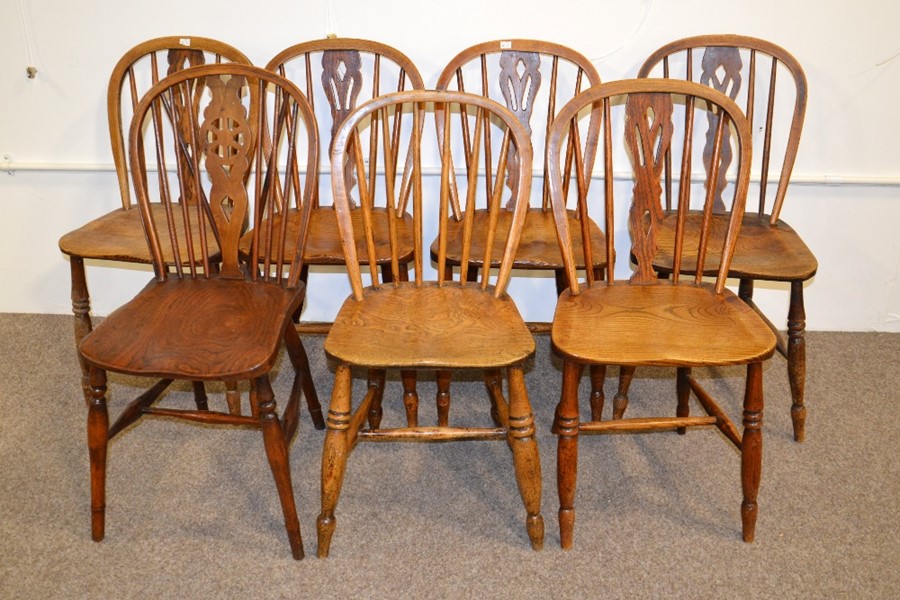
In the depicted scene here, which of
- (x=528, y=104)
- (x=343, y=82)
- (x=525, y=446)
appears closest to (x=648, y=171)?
(x=528, y=104)

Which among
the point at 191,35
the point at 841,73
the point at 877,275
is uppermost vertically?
the point at 191,35

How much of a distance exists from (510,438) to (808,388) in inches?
49.1

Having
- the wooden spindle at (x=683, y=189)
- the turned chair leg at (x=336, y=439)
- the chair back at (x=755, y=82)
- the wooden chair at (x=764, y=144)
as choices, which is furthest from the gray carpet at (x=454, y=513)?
the chair back at (x=755, y=82)

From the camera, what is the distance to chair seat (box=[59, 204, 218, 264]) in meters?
2.14

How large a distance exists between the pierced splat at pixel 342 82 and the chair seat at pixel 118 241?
1.71 ft

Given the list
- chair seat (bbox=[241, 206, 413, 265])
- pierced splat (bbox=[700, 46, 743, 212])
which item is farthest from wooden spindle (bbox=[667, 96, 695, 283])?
chair seat (bbox=[241, 206, 413, 265])

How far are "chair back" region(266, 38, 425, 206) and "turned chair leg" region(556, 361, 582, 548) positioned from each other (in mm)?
963

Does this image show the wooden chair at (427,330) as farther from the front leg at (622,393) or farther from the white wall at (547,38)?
the white wall at (547,38)

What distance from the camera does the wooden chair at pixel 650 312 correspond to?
5.49ft

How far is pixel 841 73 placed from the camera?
2.47 m

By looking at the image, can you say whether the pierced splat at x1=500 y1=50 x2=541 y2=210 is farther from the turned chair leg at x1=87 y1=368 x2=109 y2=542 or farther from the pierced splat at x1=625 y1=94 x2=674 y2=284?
the turned chair leg at x1=87 y1=368 x2=109 y2=542

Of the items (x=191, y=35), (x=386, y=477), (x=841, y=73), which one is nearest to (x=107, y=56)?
(x=191, y=35)

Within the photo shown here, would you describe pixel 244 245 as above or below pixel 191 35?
below

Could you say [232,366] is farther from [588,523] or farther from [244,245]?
[588,523]
